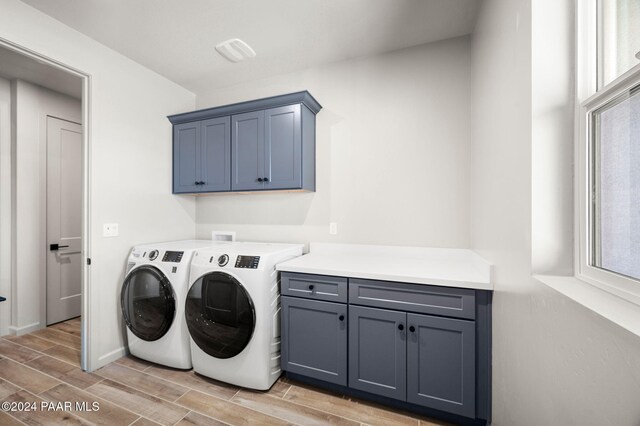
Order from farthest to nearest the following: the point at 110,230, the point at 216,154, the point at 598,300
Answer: the point at 216,154 < the point at 110,230 < the point at 598,300

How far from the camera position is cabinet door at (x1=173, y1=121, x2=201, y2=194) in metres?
2.63

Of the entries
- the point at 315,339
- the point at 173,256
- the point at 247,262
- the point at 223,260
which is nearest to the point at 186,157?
the point at 173,256

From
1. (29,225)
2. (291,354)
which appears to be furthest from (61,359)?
(291,354)

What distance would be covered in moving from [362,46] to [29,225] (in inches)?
146

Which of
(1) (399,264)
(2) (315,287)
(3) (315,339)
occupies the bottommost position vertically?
(3) (315,339)

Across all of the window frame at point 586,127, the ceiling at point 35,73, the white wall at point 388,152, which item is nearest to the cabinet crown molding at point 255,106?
the white wall at point 388,152

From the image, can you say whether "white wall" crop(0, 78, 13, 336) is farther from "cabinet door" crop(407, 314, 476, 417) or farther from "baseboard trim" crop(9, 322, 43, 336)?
"cabinet door" crop(407, 314, 476, 417)

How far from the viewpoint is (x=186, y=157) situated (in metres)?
2.69

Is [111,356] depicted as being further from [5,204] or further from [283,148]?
[283,148]

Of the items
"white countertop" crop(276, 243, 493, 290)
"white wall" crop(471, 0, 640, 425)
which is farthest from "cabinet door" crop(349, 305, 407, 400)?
"white wall" crop(471, 0, 640, 425)

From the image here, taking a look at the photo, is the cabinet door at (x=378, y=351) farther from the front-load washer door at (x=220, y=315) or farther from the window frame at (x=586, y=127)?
the window frame at (x=586, y=127)

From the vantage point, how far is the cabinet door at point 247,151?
233 centimetres

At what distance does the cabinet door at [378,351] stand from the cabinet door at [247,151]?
4.58ft

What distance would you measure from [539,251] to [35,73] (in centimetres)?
417
